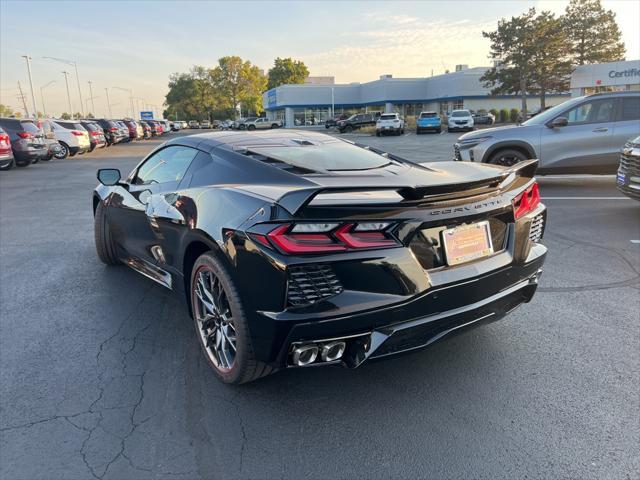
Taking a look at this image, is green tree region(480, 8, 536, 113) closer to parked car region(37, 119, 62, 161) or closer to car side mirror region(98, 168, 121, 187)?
parked car region(37, 119, 62, 161)

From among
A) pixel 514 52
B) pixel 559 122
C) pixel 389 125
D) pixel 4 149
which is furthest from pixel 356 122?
pixel 559 122

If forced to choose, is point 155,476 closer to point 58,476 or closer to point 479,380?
point 58,476

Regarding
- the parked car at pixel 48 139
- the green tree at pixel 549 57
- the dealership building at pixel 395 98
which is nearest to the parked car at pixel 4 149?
the parked car at pixel 48 139

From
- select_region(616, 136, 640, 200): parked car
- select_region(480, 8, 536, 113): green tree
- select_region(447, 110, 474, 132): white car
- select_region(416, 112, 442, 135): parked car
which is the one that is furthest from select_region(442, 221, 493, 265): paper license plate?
select_region(480, 8, 536, 113): green tree

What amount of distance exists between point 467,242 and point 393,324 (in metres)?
0.66

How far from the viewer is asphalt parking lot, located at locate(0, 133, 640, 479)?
236 centimetres

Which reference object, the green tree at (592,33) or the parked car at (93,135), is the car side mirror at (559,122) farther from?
the green tree at (592,33)

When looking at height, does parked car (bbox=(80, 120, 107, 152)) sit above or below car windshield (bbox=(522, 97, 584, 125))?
below

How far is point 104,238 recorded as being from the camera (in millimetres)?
5242

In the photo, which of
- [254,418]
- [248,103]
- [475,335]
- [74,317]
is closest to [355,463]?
[254,418]

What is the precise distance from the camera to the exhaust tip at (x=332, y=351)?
2481 millimetres

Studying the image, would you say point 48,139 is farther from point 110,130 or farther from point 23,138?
point 110,130

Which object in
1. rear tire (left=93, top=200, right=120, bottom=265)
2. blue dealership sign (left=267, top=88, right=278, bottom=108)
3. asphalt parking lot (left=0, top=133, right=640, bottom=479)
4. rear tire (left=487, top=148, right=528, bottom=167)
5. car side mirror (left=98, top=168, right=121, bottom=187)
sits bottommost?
asphalt parking lot (left=0, top=133, right=640, bottom=479)

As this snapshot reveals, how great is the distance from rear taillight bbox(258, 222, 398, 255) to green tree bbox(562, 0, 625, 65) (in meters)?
66.9
